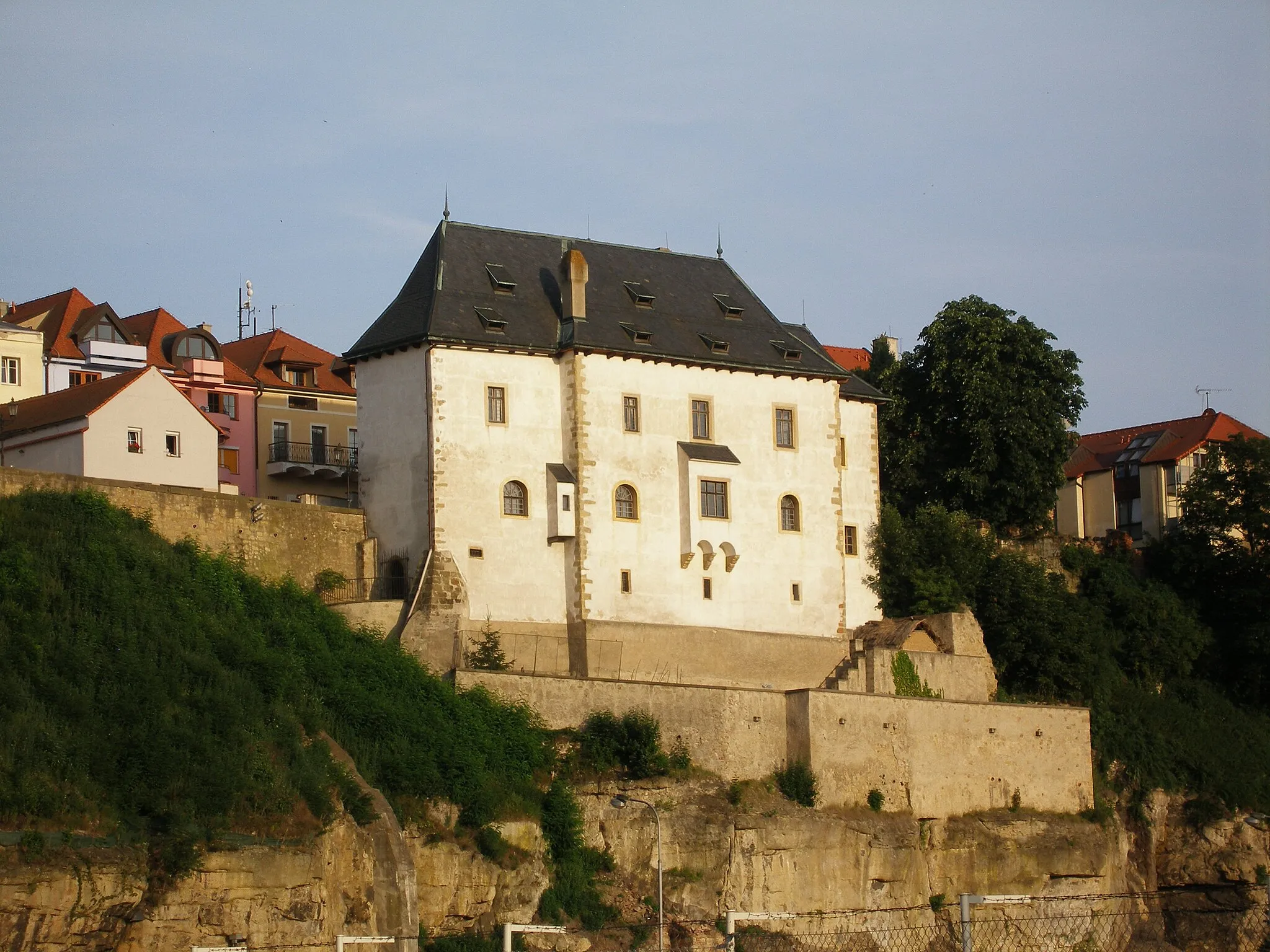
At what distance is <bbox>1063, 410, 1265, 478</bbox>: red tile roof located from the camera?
83.3m

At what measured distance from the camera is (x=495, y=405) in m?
60.3

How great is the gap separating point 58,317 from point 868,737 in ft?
108

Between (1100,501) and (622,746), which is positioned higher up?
(1100,501)

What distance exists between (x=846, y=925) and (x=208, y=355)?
31283 mm

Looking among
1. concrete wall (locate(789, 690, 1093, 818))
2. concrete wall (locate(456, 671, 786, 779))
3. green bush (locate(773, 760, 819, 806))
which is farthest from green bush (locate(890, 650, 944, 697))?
green bush (locate(773, 760, 819, 806))

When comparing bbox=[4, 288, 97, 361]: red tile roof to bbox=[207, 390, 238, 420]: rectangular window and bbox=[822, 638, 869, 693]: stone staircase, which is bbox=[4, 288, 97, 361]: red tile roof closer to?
bbox=[207, 390, 238, 420]: rectangular window

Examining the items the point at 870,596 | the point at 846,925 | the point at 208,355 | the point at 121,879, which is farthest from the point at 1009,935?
the point at 208,355

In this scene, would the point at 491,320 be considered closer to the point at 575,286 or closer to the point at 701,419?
the point at 575,286

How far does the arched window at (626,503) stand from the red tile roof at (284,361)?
56.6 feet

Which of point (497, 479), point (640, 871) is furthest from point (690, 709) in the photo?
point (497, 479)

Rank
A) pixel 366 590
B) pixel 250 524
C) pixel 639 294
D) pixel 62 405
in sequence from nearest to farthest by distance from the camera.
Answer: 1. pixel 250 524
2. pixel 366 590
3. pixel 639 294
4. pixel 62 405

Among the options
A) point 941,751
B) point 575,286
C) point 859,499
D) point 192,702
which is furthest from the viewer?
point 859,499

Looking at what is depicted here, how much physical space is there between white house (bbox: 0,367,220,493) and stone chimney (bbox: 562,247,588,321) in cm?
1140

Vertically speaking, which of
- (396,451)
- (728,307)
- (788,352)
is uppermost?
(728,307)
